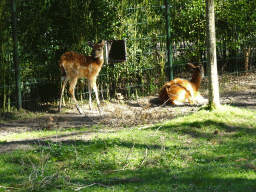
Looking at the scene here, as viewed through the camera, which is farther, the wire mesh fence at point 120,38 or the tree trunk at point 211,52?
the wire mesh fence at point 120,38

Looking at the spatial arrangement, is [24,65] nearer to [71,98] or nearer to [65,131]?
[71,98]

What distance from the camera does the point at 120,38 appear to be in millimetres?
11016

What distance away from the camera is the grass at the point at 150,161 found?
4500mm

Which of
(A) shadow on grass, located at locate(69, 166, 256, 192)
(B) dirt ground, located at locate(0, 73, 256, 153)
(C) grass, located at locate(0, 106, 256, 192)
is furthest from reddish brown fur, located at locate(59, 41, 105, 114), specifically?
(A) shadow on grass, located at locate(69, 166, 256, 192)

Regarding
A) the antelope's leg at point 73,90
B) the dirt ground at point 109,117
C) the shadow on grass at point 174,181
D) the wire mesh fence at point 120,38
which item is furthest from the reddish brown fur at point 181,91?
the shadow on grass at point 174,181

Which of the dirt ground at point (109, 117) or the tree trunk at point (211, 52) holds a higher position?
the tree trunk at point (211, 52)

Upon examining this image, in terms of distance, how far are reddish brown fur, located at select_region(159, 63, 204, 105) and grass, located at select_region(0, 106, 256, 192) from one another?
8.36 ft

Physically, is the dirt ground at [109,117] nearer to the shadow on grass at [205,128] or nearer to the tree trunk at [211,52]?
the shadow on grass at [205,128]

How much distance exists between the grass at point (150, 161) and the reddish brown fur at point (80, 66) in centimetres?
285

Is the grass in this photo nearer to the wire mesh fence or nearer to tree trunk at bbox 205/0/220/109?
tree trunk at bbox 205/0/220/109

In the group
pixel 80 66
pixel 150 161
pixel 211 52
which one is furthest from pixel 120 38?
pixel 150 161

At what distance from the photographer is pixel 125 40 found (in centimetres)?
1023

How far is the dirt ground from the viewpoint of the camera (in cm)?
781

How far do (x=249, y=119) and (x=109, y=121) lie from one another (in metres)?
2.80
